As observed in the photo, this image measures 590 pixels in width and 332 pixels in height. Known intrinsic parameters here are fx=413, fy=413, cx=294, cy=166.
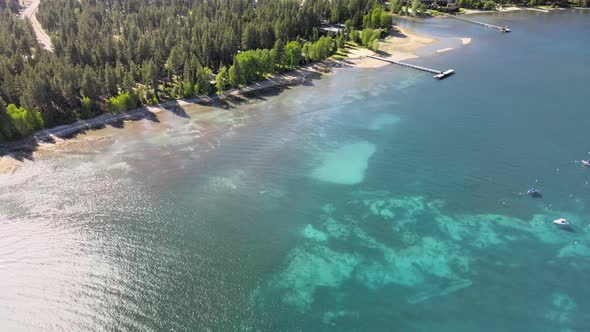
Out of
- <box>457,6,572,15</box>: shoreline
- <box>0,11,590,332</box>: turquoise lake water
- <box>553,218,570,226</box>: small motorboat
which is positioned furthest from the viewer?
<box>457,6,572,15</box>: shoreline

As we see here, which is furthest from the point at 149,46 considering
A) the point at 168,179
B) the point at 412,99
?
the point at 412,99

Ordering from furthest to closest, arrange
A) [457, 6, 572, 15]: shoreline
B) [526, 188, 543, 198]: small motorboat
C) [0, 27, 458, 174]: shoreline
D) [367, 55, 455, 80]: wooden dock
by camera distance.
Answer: [457, 6, 572, 15]: shoreline < [367, 55, 455, 80]: wooden dock < [0, 27, 458, 174]: shoreline < [526, 188, 543, 198]: small motorboat

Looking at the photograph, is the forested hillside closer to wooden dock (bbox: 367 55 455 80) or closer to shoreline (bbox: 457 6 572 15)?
wooden dock (bbox: 367 55 455 80)

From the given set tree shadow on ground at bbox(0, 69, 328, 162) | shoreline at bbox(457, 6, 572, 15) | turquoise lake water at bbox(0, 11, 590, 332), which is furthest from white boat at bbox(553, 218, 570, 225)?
shoreline at bbox(457, 6, 572, 15)

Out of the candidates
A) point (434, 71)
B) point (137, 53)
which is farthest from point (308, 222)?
point (434, 71)

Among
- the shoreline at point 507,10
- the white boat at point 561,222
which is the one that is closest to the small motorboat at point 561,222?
the white boat at point 561,222

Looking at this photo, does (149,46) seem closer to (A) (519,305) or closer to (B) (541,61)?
(A) (519,305)

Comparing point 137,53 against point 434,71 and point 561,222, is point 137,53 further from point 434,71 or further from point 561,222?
point 561,222
